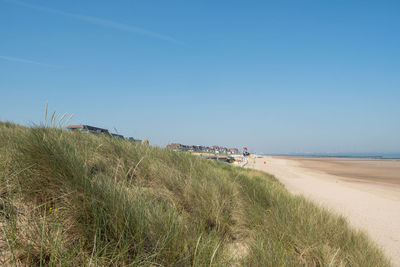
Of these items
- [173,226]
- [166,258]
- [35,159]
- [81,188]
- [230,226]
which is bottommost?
[230,226]

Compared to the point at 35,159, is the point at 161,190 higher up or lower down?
lower down

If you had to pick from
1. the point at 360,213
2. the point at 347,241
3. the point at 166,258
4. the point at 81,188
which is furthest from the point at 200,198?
the point at 360,213

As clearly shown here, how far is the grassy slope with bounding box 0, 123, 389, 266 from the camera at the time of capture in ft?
5.04

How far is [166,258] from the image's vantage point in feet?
5.57

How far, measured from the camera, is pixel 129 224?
1.76 m

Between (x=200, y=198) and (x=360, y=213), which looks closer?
(x=200, y=198)

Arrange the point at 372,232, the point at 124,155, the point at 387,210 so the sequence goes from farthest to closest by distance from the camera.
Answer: the point at 387,210 < the point at 372,232 < the point at 124,155

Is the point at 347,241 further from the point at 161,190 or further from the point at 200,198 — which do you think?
the point at 161,190

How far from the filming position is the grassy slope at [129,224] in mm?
1536

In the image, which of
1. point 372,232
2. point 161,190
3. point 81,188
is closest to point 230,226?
point 161,190

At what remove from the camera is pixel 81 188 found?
6.15ft

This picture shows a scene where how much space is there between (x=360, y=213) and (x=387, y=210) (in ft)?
4.79

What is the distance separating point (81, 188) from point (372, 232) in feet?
21.7

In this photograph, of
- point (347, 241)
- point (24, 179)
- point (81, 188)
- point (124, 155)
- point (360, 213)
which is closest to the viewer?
point (81, 188)
